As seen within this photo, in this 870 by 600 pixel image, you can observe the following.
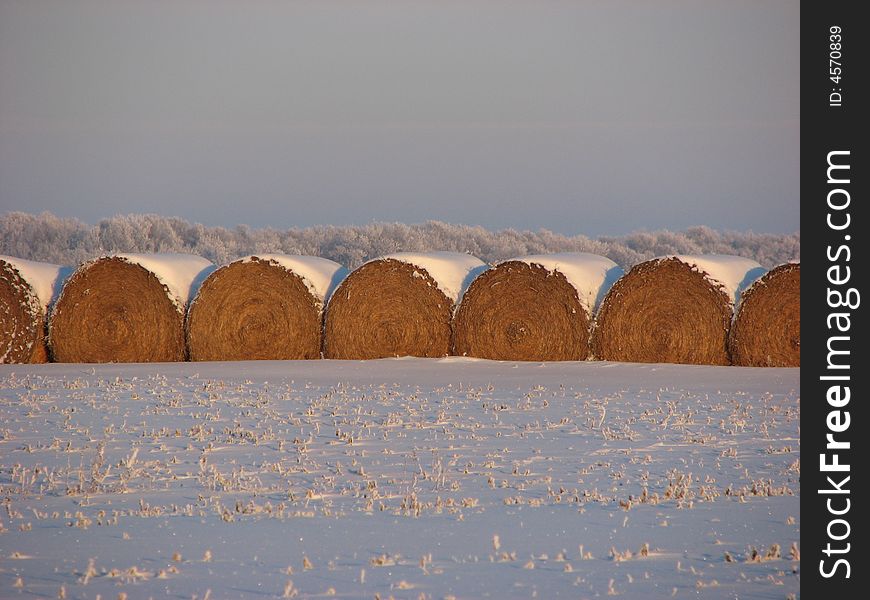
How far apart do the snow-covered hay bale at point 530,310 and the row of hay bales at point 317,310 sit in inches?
0.5

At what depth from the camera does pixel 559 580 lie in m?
5.02

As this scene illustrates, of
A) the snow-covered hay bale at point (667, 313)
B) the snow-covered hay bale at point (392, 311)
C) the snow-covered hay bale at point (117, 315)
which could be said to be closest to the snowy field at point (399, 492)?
the snow-covered hay bale at point (667, 313)

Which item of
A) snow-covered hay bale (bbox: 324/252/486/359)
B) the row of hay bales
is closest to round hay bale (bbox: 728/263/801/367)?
the row of hay bales

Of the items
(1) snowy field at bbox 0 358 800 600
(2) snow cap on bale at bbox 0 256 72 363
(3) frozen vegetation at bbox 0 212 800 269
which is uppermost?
(3) frozen vegetation at bbox 0 212 800 269

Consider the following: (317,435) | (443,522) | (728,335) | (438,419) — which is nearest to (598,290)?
(728,335)

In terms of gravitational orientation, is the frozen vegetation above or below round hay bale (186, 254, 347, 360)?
above

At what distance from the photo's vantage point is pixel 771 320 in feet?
44.7

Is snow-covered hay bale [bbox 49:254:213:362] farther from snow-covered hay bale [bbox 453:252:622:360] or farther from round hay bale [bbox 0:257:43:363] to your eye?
snow-covered hay bale [bbox 453:252:622:360]

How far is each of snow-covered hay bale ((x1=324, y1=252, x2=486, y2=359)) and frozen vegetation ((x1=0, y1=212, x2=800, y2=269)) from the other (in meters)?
19.7

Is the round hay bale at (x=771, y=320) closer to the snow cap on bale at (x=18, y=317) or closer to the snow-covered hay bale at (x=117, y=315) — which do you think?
the snow-covered hay bale at (x=117, y=315)

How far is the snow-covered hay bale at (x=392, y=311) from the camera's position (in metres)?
14.9

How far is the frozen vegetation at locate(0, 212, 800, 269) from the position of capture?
35.4 meters

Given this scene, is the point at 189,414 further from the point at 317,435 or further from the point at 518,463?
the point at 518,463

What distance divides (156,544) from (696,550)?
2413 millimetres
